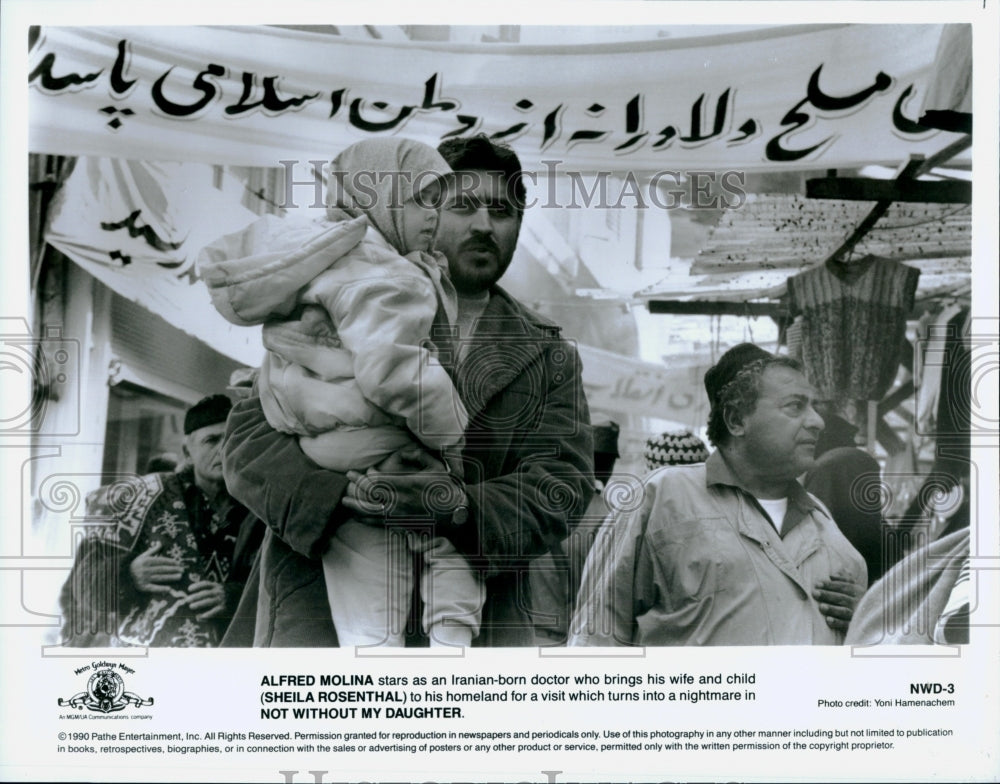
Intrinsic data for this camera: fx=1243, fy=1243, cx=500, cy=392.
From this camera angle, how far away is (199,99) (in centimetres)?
393

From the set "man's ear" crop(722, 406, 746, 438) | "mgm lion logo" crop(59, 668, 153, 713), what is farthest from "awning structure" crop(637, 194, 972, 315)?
"mgm lion logo" crop(59, 668, 153, 713)

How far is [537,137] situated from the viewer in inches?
155

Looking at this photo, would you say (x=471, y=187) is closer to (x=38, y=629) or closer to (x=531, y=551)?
(x=531, y=551)

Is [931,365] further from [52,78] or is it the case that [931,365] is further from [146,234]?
[52,78]

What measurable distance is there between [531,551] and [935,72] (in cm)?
200

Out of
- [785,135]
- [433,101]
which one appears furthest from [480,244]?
[785,135]

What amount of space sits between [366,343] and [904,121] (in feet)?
6.11

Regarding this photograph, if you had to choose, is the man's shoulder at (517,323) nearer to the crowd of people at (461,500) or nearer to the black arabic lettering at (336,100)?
the crowd of people at (461,500)

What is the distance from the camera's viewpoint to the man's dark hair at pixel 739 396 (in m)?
3.96

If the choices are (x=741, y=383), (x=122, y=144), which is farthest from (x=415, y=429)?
(x=122, y=144)

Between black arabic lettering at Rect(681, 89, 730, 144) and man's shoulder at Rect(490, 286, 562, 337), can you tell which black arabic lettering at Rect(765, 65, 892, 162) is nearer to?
black arabic lettering at Rect(681, 89, 730, 144)

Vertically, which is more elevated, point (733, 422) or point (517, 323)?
point (517, 323)

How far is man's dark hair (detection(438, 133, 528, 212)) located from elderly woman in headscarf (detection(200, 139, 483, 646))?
0.14ft

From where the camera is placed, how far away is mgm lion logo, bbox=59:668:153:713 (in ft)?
12.8
